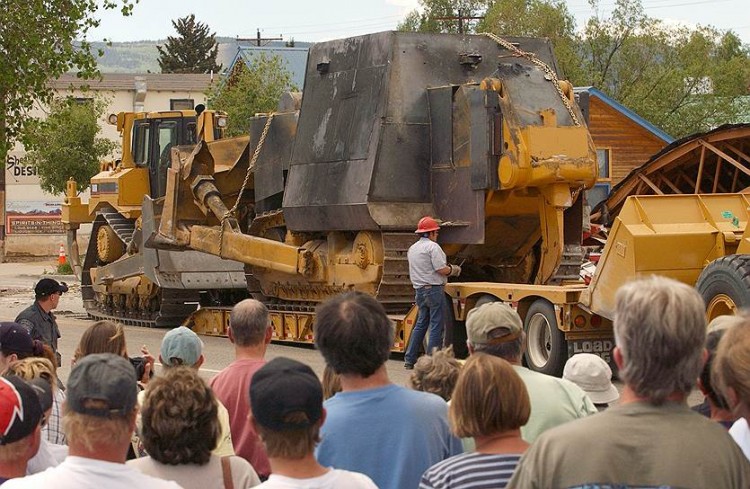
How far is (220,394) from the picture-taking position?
683 centimetres

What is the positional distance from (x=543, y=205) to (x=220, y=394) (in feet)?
33.1

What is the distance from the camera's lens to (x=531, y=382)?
20.3 feet

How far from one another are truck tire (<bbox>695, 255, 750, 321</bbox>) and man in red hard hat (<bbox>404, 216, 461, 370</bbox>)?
335 centimetres

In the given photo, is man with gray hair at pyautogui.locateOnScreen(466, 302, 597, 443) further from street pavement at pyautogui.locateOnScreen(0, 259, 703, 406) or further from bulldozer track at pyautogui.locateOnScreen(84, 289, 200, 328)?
bulldozer track at pyautogui.locateOnScreen(84, 289, 200, 328)

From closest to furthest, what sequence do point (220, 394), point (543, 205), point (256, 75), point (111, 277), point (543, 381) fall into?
1. point (543, 381)
2. point (220, 394)
3. point (543, 205)
4. point (111, 277)
5. point (256, 75)

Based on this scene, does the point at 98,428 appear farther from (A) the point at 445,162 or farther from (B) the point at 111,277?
(B) the point at 111,277

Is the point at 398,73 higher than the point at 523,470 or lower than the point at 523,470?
higher

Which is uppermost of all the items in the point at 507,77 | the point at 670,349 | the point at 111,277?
the point at 507,77

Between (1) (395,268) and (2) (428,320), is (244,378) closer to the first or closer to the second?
(2) (428,320)

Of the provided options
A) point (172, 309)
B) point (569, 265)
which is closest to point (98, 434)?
point (569, 265)

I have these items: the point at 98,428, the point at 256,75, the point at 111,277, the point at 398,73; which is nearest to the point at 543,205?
the point at 398,73

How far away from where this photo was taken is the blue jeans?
1570 centimetres

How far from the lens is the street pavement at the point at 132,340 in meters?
16.5

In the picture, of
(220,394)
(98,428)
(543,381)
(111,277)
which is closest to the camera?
(98,428)
